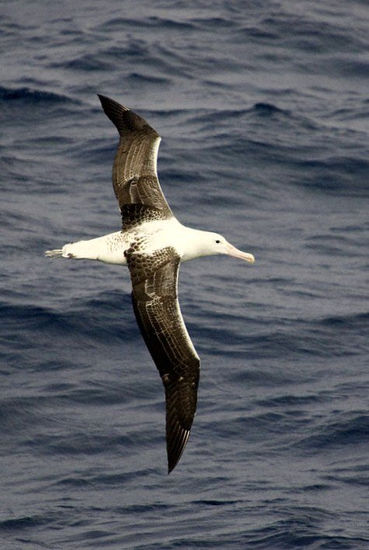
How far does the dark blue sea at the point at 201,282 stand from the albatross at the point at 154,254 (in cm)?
219

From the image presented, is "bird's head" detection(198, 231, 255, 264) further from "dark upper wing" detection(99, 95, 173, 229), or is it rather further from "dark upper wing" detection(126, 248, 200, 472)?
"dark upper wing" detection(126, 248, 200, 472)

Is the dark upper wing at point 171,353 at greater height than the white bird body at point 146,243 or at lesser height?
lesser

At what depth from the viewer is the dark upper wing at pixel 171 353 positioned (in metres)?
13.6

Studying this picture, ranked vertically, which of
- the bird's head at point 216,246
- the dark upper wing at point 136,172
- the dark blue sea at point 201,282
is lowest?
the dark blue sea at point 201,282

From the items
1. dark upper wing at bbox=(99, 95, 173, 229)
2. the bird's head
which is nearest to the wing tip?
the bird's head

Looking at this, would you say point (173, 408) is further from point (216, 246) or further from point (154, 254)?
point (216, 246)

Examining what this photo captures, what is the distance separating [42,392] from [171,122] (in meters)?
8.16

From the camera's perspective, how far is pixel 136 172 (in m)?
15.7

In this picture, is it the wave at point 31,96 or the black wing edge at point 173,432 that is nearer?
the black wing edge at point 173,432

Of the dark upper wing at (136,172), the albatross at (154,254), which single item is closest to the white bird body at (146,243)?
the albatross at (154,254)

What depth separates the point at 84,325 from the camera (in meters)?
18.8

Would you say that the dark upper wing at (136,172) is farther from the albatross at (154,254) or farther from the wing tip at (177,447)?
the wing tip at (177,447)

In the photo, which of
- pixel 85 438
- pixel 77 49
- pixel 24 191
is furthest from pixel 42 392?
pixel 77 49

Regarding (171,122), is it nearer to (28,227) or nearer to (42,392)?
(28,227)
